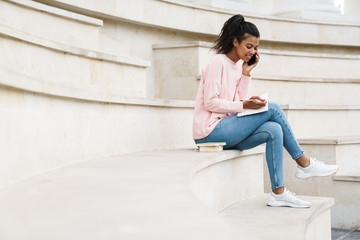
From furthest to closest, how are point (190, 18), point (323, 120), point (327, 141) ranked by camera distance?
point (190, 18) < point (323, 120) < point (327, 141)

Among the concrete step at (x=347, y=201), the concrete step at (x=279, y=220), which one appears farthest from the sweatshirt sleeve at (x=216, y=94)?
the concrete step at (x=347, y=201)

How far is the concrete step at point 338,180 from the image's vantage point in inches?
235

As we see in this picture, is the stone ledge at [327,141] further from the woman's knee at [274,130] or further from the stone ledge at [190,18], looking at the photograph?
the stone ledge at [190,18]

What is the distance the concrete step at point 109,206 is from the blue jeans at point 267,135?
102cm

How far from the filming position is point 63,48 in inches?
180

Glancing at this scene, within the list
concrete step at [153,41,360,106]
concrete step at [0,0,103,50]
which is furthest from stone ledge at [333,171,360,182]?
concrete step at [0,0,103,50]

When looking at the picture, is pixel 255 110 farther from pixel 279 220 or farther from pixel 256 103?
pixel 279 220

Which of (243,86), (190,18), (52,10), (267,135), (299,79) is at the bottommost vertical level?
(267,135)

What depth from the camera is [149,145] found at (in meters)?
4.87

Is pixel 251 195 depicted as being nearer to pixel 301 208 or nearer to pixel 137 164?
pixel 301 208

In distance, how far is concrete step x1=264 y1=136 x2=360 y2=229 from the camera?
19.6ft

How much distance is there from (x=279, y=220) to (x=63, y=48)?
7.43 feet

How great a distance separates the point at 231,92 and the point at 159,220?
3010 millimetres

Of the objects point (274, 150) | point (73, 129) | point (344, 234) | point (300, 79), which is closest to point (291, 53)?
point (300, 79)
